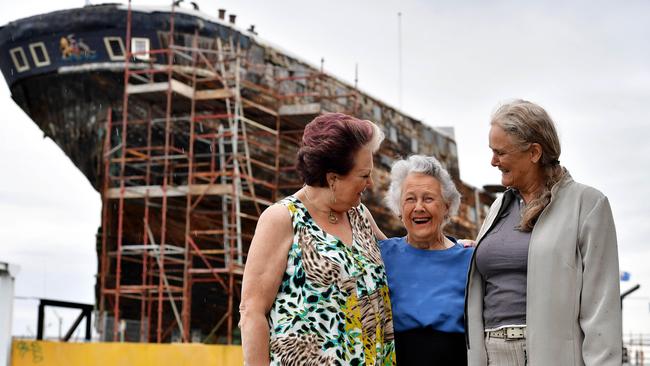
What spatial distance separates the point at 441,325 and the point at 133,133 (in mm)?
18299

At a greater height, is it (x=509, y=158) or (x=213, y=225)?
(x=213, y=225)

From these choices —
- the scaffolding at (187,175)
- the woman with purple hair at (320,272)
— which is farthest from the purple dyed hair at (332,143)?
the scaffolding at (187,175)

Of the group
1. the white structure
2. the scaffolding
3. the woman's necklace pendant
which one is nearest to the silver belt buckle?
the woman's necklace pendant

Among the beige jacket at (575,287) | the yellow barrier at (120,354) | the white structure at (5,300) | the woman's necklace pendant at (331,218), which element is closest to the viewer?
the beige jacket at (575,287)

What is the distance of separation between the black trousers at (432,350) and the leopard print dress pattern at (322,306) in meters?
0.24

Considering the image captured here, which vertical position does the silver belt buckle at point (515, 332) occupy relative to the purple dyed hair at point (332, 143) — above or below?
below

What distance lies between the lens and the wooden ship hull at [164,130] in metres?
20.2

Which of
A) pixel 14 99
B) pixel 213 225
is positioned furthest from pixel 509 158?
pixel 14 99

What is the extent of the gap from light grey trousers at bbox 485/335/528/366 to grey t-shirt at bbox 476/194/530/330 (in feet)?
0.19

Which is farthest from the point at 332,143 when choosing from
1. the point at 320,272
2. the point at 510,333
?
the point at 510,333

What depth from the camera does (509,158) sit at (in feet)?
10.8

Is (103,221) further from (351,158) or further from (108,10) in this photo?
(351,158)

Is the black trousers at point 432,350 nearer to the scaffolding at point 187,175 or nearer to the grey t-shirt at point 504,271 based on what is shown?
the grey t-shirt at point 504,271

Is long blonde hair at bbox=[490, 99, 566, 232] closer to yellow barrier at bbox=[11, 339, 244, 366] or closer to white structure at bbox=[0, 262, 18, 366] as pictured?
yellow barrier at bbox=[11, 339, 244, 366]
